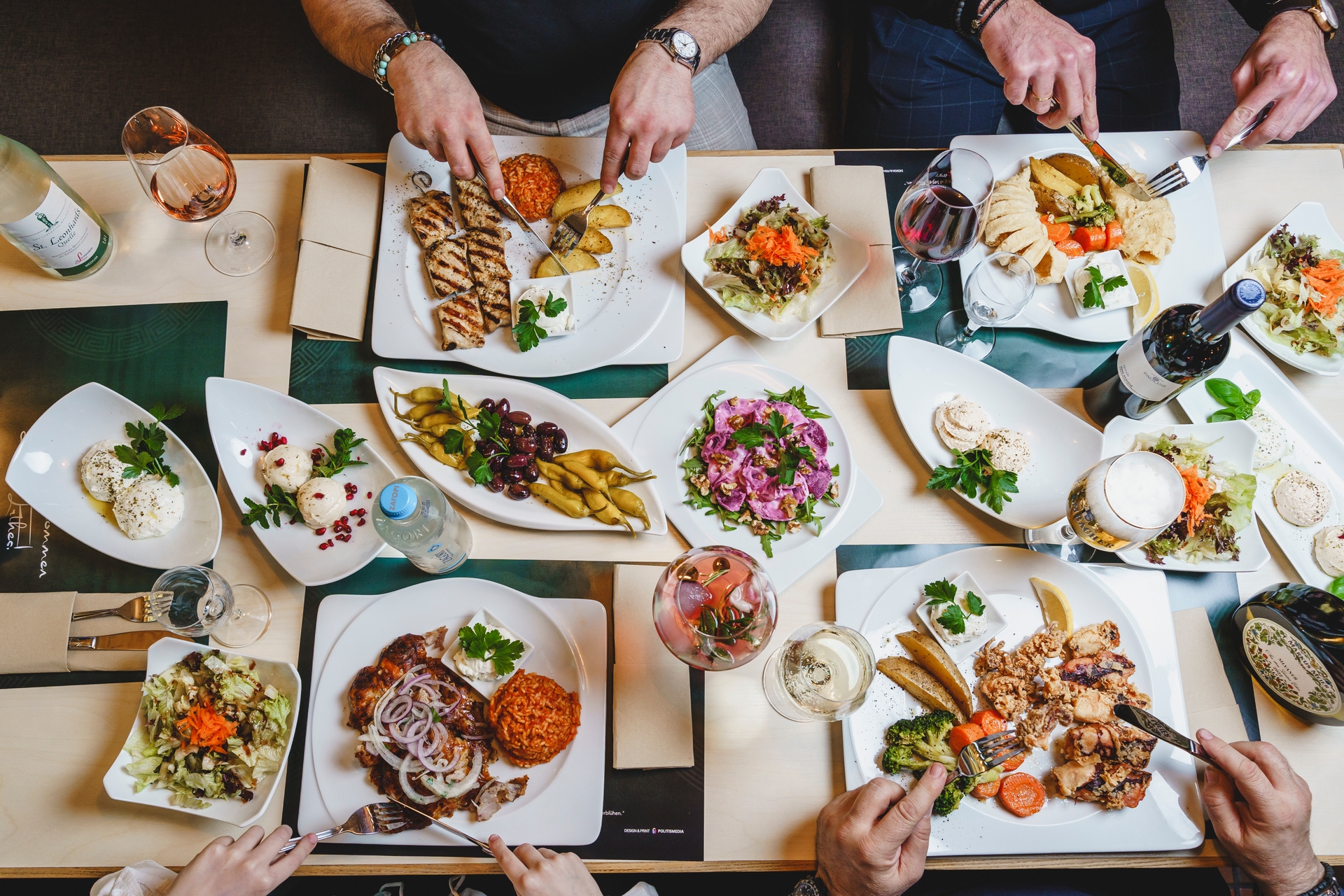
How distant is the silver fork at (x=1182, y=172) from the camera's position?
5.75 ft

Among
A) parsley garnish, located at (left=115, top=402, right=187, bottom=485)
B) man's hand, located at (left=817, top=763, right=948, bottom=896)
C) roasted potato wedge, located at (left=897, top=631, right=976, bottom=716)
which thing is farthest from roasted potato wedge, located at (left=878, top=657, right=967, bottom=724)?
parsley garnish, located at (left=115, top=402, right=187, bottom=485)

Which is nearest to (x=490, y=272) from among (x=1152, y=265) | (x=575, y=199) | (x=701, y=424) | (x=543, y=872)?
(x=575, y=199)

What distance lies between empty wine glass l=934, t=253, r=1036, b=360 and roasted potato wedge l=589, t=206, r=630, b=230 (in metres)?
0.81

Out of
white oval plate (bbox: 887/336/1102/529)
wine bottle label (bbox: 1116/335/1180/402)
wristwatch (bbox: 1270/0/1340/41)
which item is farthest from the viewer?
wristwatch (bbox: 1270/0/1340/41)

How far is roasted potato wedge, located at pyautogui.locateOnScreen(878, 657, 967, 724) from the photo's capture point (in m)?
1.49

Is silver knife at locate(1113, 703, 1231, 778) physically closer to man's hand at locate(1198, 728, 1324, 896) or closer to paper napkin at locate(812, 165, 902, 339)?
man's hand at locate(1198, 728, 1324, 896)

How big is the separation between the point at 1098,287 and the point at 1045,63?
0.58m

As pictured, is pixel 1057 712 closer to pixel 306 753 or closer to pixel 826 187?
pixel 826 187

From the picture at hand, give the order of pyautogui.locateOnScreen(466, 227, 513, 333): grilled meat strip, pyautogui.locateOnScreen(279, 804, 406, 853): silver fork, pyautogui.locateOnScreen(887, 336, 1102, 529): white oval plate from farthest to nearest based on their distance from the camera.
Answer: pyautogui.locateOnScreen(466, 227, 513, 333): grilled meat strip
pyautogui.locateOnScreen(887, 336, 1102, 529): white oval plate
pyautogui.locateOnScreen(279, 804, 406, 853): silver fork

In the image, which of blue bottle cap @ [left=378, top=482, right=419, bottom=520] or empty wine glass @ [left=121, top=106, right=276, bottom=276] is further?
empty wine glass @ [left=121, top=106, right=276, bottom=276]

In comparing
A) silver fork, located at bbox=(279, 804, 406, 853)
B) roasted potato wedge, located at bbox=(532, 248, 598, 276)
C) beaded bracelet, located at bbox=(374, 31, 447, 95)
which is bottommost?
silver fork, located at bbox=(279, 804, 406, 853)

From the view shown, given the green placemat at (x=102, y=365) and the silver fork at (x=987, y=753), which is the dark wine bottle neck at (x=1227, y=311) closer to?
the silver fork at (x=987, y=753)

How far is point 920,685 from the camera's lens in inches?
58.4

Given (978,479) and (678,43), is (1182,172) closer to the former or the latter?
(978,479)
